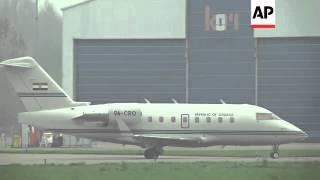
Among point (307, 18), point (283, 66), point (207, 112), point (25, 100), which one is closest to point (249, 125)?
point (207, 112)

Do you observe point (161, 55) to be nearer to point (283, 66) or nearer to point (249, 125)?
point (283, 66)

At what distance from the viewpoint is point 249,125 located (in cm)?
2080

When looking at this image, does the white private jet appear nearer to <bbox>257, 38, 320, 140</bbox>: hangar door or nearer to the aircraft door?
the aircraft door

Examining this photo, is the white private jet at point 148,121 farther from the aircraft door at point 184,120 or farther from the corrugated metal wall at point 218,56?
the corrugated metal wall at point 218,56

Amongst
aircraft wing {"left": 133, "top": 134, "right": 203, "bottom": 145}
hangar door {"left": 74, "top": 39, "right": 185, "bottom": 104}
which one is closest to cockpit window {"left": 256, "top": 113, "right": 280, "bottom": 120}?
aircraft wing {"left": 133, "top": 134, "right": 203, "bottom": 145}

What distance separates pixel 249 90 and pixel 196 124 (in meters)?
8.74

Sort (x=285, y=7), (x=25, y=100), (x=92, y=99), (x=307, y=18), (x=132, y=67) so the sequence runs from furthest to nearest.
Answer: (x=132, y=67) → (x=92, y=99) → (x=25, y=100) → (x=307, y=18) → (x=285, y=7)

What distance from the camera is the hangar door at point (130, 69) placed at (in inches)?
1217

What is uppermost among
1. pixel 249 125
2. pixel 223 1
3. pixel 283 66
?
pixel 223 1

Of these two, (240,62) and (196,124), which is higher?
(240,62)

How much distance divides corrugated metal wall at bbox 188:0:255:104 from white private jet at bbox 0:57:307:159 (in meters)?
7.48

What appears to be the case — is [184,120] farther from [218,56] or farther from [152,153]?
[218,56]

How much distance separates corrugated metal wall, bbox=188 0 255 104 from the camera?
28.9 metres

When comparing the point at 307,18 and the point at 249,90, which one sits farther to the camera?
the point at 249,90
